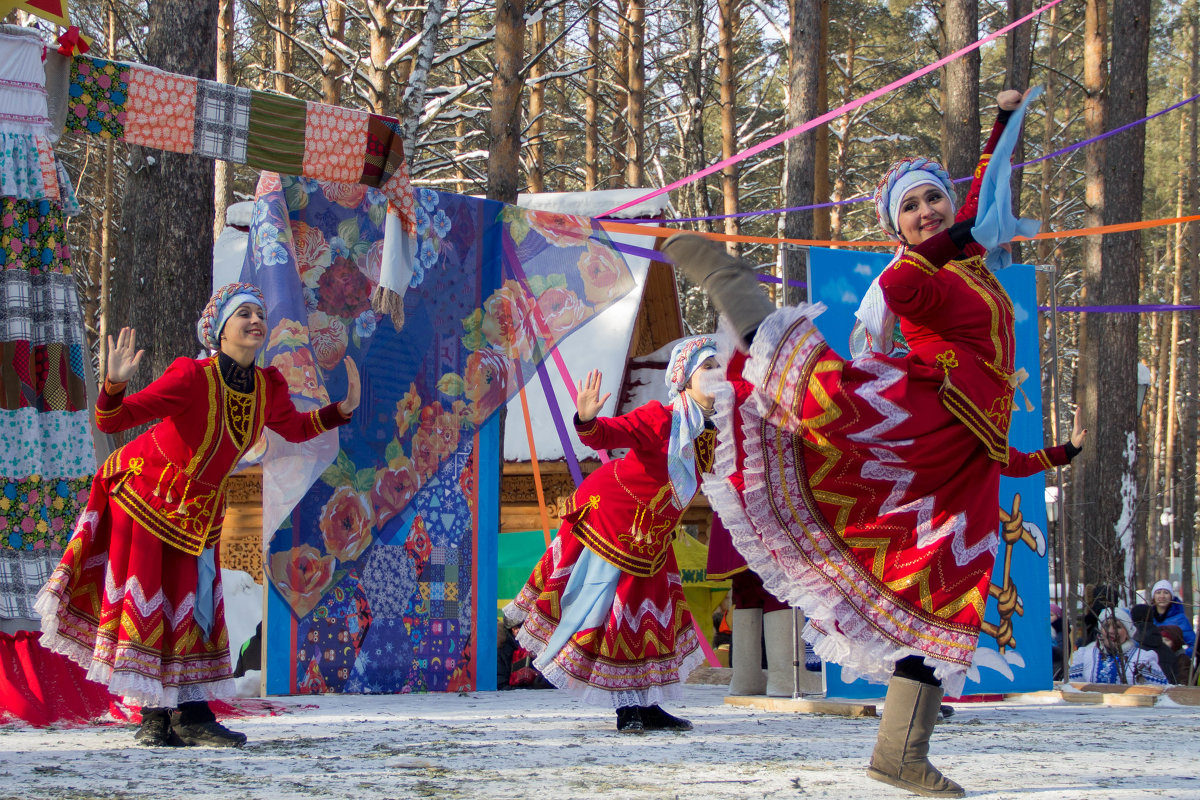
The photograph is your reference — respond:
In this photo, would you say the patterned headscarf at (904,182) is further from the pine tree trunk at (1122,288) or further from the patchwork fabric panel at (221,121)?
the pine tree trunk at (1122,288)

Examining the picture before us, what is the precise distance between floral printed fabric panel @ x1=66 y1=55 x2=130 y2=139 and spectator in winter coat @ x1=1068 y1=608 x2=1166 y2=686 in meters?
6.36

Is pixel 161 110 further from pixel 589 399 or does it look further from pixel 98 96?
pixel 589 399

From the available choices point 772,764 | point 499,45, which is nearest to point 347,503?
point 772,764

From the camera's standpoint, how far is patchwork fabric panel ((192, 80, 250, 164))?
523 centimetres

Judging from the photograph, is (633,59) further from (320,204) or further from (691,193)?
(320,204)

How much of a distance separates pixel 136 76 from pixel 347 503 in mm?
2214

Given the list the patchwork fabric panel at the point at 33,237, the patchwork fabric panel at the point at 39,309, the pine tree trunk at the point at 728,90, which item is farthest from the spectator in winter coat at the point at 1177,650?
the patchwork fabric panel at the point at 33,237

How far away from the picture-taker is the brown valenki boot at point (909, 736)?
303 cm

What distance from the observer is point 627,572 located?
4715 mm

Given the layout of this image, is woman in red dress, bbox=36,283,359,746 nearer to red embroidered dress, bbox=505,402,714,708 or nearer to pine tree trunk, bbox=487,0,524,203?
red embroidered dress, bbox=505,402,714,708

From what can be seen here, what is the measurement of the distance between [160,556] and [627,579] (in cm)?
177

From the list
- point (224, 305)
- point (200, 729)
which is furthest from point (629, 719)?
point (224, 305)

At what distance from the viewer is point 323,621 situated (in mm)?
5824

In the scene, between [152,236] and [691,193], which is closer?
[152,236]
